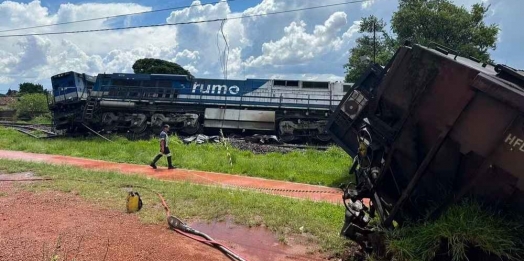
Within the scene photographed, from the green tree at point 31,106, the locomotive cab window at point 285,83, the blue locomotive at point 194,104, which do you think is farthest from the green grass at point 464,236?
the green tree at point 31,106

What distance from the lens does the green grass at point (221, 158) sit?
1325cm

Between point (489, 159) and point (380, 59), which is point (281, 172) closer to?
point (489, 159)

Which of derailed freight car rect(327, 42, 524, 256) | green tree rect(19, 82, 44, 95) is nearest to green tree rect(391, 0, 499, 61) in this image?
derailed freight car rect(327, 42, 524, 256)

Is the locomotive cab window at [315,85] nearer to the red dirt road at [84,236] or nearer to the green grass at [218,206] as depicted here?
the green grass at [218,206]

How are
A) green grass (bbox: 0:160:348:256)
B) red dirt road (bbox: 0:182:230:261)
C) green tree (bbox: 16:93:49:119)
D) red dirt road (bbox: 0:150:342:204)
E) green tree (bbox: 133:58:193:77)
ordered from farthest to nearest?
1. green tree (bbox: 133:58:193:77)
2. green tree (bbox: 16:93:49:119)
3. red dirt road (bbox: 0:150:342:204)
4. green grass (bbox: 0:160:348:256)
5. red dirt road (bbox: 0:182:230:261)

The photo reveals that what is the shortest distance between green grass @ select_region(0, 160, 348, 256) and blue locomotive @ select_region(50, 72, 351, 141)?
1322cm

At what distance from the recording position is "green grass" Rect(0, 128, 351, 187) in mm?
13250

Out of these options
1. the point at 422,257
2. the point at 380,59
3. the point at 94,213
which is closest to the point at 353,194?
the point at 422,257

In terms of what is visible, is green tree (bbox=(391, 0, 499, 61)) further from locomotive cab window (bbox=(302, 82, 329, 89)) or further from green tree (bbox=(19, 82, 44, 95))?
green tree (bbox=(19, 82, 44, 95))

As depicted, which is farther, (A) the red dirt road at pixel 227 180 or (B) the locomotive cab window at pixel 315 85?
(B) the locomotive cab window at pixel 315 85

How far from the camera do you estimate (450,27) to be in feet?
98.1

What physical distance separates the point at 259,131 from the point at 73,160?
10.6m

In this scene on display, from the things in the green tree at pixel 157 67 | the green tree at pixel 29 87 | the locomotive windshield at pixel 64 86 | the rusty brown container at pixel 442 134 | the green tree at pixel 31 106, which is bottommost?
the green tree at pixel 29 87

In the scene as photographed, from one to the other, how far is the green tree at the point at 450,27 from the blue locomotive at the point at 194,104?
11.9m
